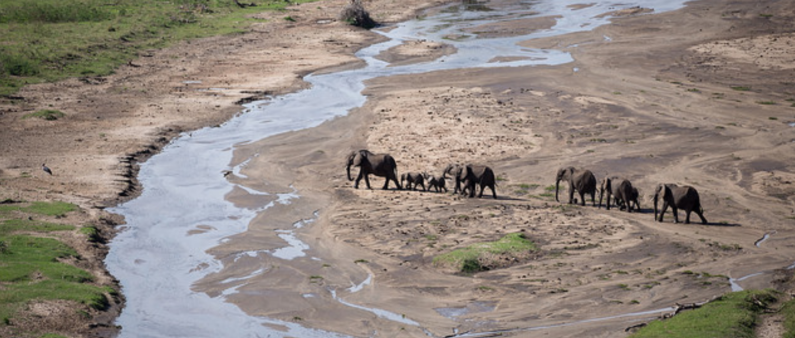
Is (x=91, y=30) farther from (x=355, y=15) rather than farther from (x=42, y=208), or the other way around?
(x=42, y=208)

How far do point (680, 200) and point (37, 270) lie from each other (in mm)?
16809

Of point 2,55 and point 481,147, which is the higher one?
point 2,55

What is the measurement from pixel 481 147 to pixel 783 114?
1336 centimetres

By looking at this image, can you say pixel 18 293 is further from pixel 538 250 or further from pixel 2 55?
pixel 2 55

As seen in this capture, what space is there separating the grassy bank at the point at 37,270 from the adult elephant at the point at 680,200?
15023 millimetres

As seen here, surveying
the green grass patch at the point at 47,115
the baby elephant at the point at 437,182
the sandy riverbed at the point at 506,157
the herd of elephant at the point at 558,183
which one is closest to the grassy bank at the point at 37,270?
the sandy riverbed at the point at 506,157

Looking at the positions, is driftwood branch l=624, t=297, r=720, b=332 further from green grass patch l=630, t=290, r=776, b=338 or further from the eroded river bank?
the eroded river bank

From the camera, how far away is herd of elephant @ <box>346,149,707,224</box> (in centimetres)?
2430

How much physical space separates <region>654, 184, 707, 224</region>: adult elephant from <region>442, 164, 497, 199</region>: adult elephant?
5155 millimetres

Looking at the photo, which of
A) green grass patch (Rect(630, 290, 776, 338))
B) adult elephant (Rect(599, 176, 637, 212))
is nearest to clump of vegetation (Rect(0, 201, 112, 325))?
green grass patch (Rect(630, 290, 776, 338))

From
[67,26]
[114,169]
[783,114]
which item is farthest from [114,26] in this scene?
[783,114]

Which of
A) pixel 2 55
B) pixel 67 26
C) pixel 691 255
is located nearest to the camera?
pixel 691 255

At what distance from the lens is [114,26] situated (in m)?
56.4

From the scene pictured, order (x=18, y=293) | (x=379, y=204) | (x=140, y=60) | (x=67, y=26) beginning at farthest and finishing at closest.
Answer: (x=67, y=26) → (x=140, y=60) → (x=379, y=204) → (x=18, y=293)
